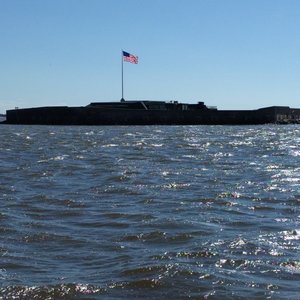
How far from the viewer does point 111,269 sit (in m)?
6.22

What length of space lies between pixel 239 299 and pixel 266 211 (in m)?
4.56

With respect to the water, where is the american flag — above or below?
above

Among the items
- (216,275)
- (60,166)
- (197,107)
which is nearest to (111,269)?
(216,275)

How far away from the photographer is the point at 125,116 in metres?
72.6

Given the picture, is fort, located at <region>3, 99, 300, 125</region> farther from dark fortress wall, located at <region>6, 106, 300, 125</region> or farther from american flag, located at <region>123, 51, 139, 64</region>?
american flag, located at <region>123, 51, 139, 64</region>

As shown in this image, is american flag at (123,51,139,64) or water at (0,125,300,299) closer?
water at (0,125,300,299)

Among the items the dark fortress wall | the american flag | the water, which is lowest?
the water

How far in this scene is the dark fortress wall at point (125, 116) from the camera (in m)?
71.2

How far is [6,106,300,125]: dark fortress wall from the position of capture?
71.2 meters

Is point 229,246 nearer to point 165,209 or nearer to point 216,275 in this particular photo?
point 216,275

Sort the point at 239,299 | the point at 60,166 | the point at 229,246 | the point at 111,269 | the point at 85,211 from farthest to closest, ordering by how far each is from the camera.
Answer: the point at 60,166, the point at 85,211, the point at 229,246, the point at 111,269, the point at 239,299

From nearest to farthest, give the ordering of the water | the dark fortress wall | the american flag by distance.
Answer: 1. the water
2. the dark fortress wall
3. the american flag

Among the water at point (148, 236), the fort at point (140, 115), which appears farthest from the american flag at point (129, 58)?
the water at point (148, 236)

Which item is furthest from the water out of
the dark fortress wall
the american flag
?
the american flag
